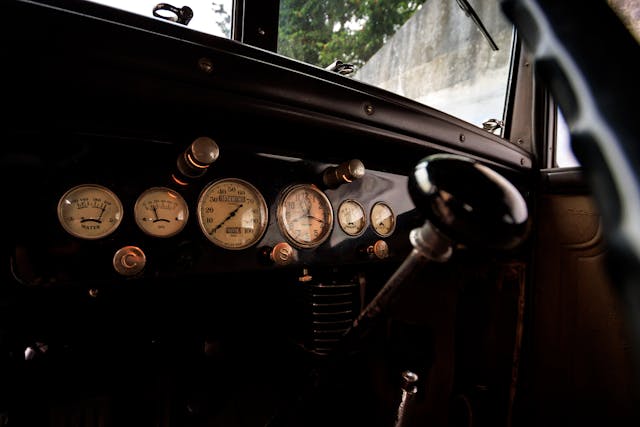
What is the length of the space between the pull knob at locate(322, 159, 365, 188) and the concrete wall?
1182 mm

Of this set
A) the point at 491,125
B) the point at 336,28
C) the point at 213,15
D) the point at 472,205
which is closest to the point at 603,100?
the point at 472,205

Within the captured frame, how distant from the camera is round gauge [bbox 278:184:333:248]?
1067 millimetres

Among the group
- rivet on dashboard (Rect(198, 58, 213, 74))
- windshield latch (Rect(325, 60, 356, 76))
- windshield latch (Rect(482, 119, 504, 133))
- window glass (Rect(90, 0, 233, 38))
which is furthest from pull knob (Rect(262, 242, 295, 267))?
windshield latch (Rect(482, 119, 504, 133))

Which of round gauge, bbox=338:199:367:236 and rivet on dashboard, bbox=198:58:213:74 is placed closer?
rivet on dashboard, bbox=198:58:213:74

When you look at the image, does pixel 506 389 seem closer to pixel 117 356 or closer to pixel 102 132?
pixel 117 356

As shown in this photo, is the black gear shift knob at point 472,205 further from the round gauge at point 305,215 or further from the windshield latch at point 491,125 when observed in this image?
the windshield latch at point 491,125

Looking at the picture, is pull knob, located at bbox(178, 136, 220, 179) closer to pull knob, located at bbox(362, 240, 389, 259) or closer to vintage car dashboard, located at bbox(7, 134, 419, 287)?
vintage car dashboard, located at bbox(7, 134, 419, 287)

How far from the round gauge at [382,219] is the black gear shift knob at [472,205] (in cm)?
77

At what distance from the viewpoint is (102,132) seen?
2.69ft

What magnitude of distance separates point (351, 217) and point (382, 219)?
15 cm

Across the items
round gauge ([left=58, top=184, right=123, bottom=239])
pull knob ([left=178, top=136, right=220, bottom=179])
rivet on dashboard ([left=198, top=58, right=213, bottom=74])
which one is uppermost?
rivet on dashboard ([left=198, top=58, right=213, bottom=74])

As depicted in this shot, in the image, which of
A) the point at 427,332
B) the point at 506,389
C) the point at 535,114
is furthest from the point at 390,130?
the point at 535,114

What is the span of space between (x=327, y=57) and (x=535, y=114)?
1.52 meters

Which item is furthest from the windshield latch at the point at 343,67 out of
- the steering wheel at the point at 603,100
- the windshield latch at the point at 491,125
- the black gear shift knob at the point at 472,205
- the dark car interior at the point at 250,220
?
the windshield latch at the point at 491,125
